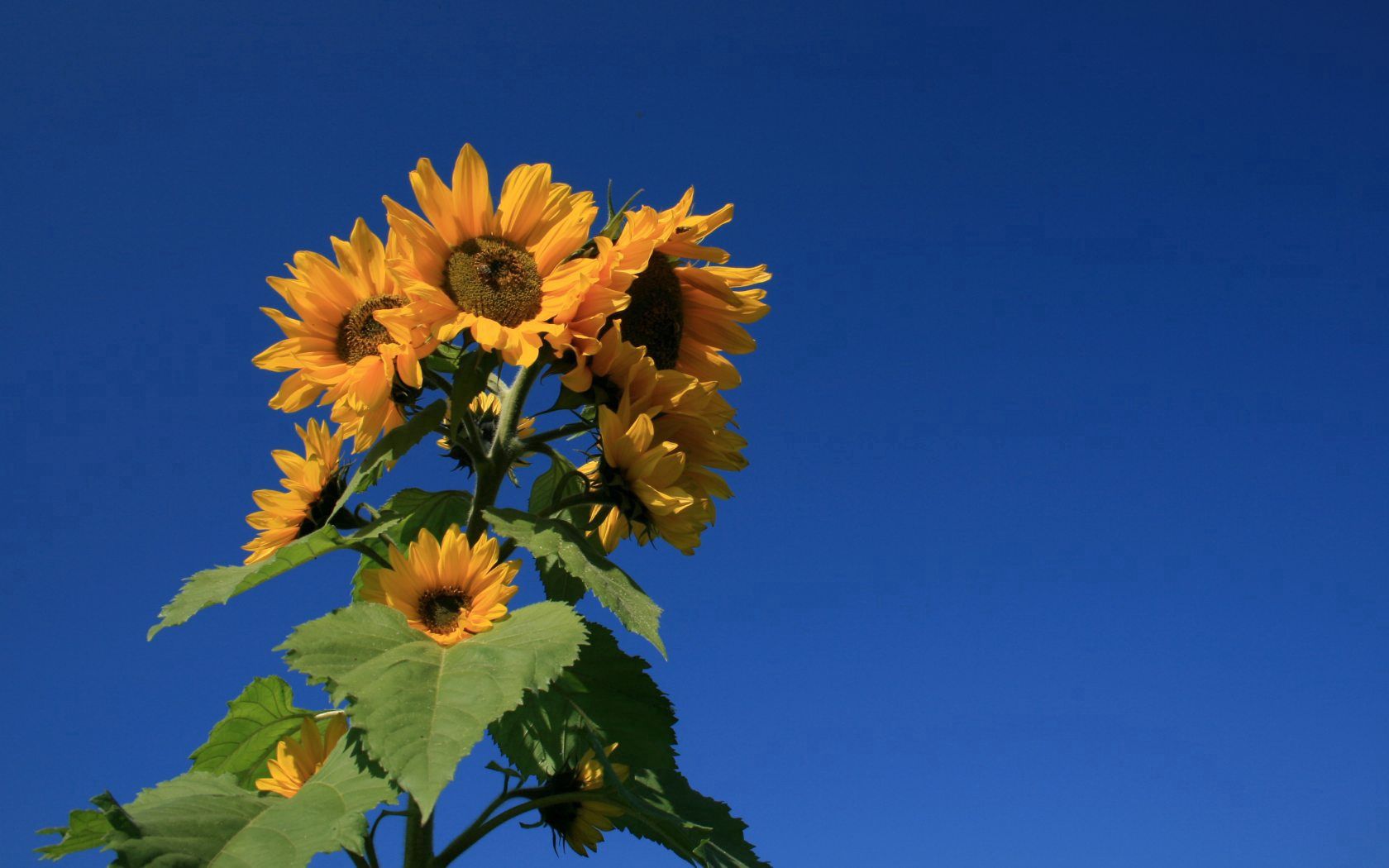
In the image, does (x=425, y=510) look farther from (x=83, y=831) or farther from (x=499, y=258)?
(x=83, y=831)

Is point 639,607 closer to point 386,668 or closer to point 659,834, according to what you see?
point 386,668

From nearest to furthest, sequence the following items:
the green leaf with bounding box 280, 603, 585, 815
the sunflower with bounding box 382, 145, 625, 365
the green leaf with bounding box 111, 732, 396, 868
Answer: the green leaf with bounding box 280, 603, 585, 815
the green leaf with bounding box 111, 732, 396, 868
the sunflower with bounding box 382, 145, 625, 365

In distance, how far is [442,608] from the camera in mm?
2631

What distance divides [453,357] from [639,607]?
0.81 metres

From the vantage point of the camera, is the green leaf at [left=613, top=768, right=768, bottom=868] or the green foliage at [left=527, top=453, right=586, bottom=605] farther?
the green foliage at [left=527, top=453, right=586, bottom=605]

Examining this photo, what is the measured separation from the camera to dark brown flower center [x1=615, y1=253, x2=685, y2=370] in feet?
9.41

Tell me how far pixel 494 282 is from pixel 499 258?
8 cm

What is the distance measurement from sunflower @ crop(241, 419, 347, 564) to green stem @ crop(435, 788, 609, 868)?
0.89 meters

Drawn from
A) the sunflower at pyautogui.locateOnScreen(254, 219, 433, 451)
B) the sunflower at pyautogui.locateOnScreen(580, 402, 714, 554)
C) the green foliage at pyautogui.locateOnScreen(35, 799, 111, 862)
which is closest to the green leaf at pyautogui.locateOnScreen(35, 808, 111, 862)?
the green foliage at pyautogui.locateOnScreen(35, 799, 111, 862)

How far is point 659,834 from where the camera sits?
2.96 m

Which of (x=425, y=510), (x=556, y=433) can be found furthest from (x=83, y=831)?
(x=556, y=433)

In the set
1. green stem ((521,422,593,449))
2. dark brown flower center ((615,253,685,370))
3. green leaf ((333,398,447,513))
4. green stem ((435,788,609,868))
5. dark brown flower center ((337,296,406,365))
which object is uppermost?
dark brown flower center ((615,253,685,370))

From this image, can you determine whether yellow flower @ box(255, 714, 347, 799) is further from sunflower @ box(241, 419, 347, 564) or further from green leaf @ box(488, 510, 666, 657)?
green leaf @ box(488, 510, 666, 657)

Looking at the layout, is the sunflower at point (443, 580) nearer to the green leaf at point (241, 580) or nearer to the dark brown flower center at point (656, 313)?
the green leaf at point (241, 580)
